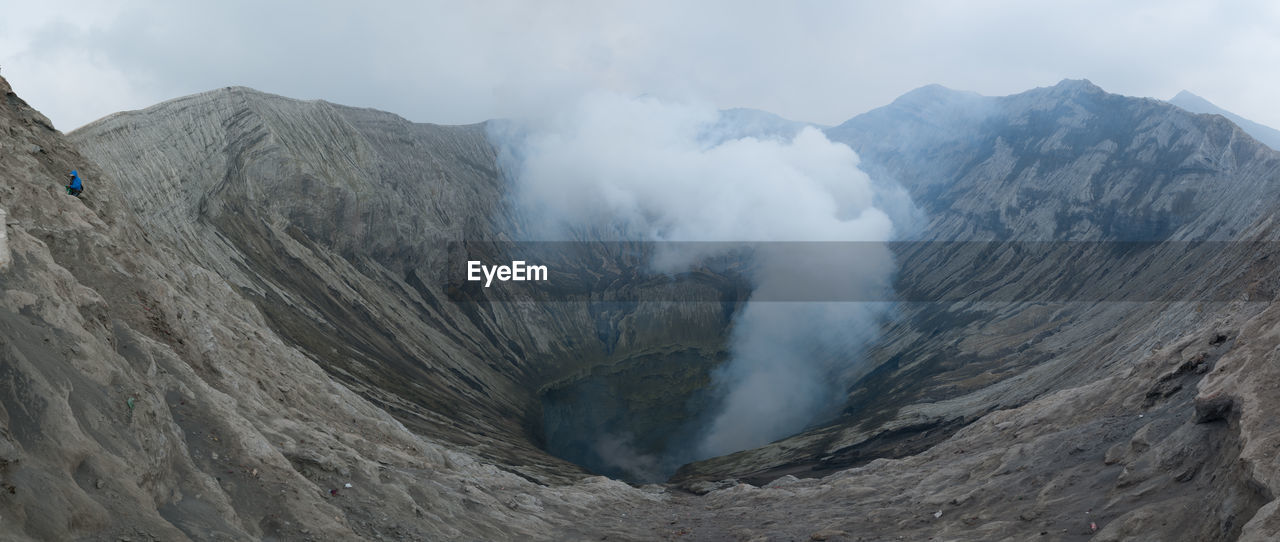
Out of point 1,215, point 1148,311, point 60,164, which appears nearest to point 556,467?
point 60,164

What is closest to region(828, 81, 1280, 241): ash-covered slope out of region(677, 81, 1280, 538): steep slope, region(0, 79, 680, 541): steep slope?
region(677, 81, 1280, 538): steep slope

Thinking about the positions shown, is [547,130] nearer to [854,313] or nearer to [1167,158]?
[854,313]

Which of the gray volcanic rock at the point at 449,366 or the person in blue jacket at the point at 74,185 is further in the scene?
the person in blue jacket at the point at 74,185

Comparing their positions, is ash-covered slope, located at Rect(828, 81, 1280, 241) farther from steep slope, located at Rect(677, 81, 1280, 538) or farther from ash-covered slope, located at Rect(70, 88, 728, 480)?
ash-covered slope, located at Rect(70, 88, 728, 480)

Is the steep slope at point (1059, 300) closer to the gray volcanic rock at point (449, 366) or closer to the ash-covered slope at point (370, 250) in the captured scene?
the gray volcanic rock at point (449, 366)
